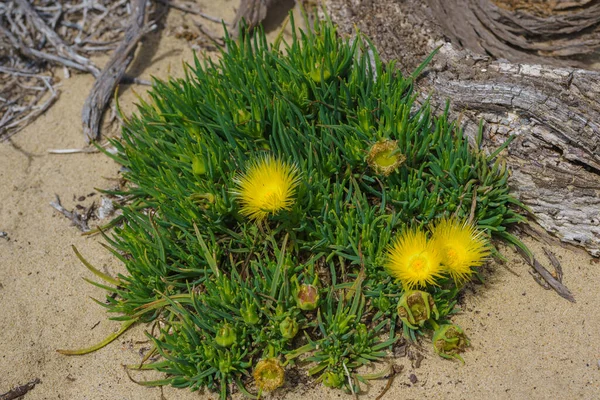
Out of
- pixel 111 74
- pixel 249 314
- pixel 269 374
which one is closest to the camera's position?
pixel 269 374

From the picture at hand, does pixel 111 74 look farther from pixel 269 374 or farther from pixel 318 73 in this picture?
pixel 269 374

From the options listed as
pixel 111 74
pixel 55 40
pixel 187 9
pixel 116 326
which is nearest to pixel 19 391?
pixel 116 326

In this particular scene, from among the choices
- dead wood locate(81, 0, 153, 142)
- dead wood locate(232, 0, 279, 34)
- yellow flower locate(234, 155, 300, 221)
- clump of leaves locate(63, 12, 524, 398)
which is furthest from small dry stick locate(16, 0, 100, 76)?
yellow flower locate(234, 155, 300, 221)

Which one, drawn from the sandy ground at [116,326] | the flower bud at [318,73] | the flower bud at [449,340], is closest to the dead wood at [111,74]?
the sandy ground at [116,326]

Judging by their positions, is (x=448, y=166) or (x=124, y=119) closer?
(x=448, y=166)

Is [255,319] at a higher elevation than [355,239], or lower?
lower

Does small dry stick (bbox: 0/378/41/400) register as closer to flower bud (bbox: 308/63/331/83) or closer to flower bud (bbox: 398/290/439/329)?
flower bud (bbox: 398/290/439/329)

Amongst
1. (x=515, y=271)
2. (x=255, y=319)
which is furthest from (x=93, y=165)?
(x=515, y=271)

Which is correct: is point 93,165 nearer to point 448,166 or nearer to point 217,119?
point 217,119
